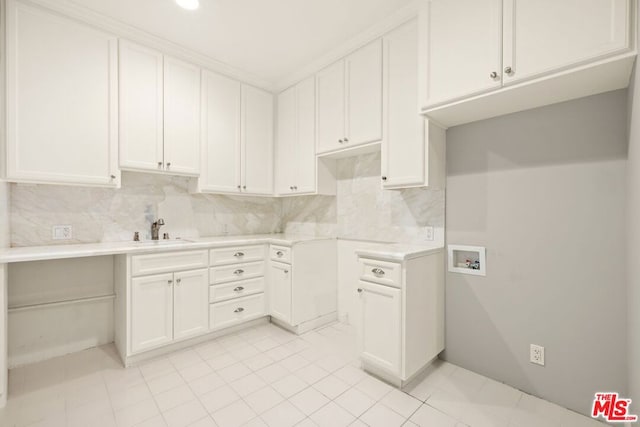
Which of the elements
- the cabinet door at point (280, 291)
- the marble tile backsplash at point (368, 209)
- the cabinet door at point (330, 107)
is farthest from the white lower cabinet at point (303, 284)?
the cabinet door at point (330, 107)

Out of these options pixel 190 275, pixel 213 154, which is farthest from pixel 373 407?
pixel 213 154

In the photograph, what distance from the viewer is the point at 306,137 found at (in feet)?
9.97

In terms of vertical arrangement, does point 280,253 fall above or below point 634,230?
below

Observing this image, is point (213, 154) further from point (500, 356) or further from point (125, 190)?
point (500, 356)

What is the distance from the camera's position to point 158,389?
6.22 feet

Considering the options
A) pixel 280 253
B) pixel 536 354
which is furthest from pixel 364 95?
pixel 536 354

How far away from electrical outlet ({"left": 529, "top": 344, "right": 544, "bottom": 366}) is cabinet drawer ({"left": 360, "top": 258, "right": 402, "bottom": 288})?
94cm

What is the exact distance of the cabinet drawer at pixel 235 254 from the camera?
2.61m

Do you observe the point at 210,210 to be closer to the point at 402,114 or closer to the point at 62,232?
the point at 62,232

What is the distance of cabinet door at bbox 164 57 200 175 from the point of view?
2.59m

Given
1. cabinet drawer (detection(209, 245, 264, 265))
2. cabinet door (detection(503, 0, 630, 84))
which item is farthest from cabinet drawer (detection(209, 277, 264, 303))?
cabinet door (detection(503, 0, 630, 84))

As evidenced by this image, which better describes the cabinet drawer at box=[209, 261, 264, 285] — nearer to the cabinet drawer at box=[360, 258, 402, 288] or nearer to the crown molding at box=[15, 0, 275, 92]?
the cabinet drawer at box=[360, 258, 402, 288]

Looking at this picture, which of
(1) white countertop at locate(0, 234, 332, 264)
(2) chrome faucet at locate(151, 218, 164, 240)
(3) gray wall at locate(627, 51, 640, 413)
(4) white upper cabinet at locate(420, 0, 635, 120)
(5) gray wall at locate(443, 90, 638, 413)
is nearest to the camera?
(3) gray wall at locate(627, 51, 640, 413)

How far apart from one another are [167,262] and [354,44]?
2461mm
